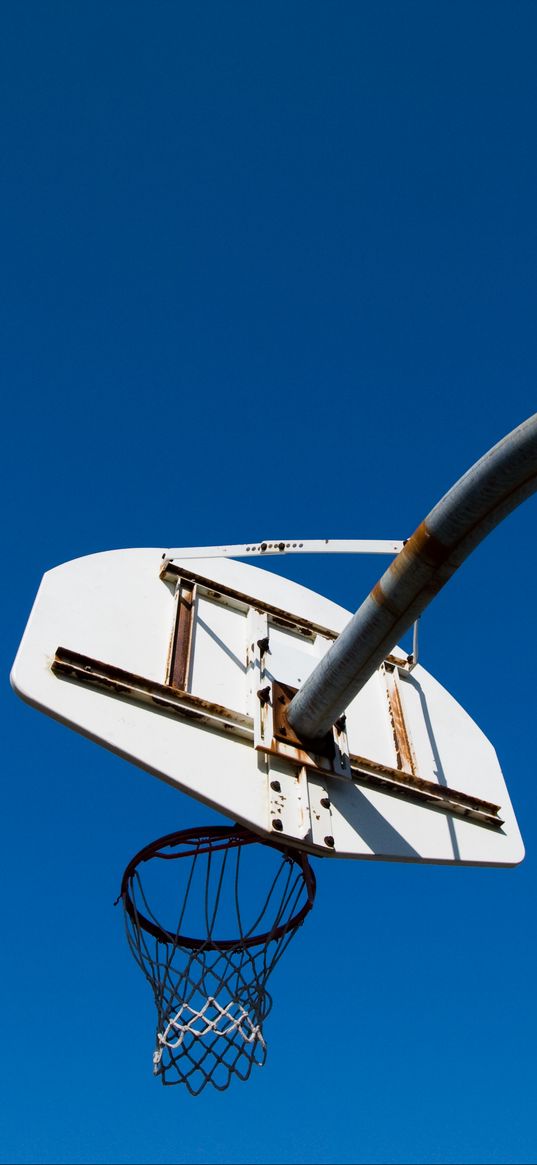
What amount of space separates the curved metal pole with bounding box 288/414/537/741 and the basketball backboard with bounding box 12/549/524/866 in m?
0.26

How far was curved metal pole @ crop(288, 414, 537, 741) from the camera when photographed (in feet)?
Result: 10.0

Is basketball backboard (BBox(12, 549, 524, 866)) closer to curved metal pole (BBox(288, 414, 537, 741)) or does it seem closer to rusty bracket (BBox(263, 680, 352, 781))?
rusty bracket (BBox(263, 680, 352, 781))

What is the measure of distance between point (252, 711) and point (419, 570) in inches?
45.3

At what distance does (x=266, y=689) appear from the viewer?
4230 millimetres

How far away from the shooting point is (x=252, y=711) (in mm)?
4137

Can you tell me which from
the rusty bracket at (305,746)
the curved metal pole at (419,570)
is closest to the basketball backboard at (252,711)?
the rusty bracket at (305,746)

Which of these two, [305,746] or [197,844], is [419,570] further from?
[197,844]

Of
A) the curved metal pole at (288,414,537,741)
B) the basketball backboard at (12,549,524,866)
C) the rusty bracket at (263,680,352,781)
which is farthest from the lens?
the rusty bracket at (263,680,352,781)

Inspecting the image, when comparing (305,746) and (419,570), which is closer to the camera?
(419,570)

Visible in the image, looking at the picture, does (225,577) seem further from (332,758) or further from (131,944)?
(131,944)

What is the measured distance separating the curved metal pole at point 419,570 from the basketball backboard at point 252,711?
258mm

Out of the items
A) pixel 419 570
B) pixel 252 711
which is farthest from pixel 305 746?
pixel 419 570

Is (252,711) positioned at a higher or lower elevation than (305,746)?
higher

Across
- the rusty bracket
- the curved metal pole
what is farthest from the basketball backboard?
the curved metal pole
